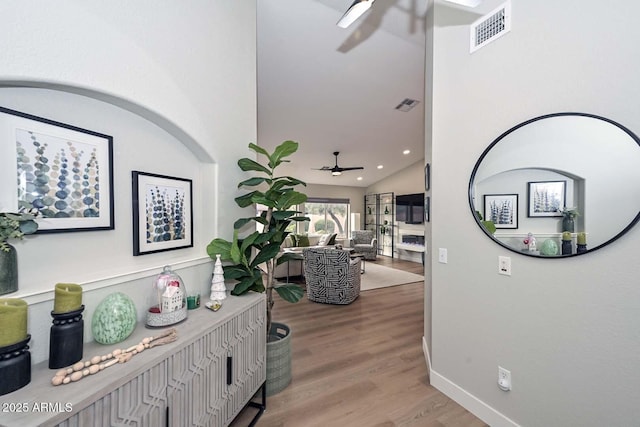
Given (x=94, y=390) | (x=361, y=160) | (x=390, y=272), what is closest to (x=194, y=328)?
(x=94, y=390)

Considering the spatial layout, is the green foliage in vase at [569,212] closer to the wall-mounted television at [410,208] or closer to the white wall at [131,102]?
the white wall at [131,102]

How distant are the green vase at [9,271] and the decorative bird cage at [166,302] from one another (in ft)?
1.83

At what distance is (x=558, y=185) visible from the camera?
1.64 meters

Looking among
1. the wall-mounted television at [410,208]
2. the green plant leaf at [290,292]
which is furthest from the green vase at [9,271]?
the wall-mounted television at [410,208]

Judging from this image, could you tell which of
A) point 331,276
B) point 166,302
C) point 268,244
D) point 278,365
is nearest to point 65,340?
point 166,302

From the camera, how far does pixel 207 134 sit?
2.00 metres

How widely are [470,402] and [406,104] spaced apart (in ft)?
14.7

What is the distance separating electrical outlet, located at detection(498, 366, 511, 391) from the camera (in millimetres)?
1844

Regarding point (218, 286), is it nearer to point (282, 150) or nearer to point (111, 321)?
point (111, 321)

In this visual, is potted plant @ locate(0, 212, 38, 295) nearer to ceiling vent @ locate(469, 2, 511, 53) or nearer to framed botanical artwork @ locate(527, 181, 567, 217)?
framed botanical artwork @ locate(527, 181, 567, 217)

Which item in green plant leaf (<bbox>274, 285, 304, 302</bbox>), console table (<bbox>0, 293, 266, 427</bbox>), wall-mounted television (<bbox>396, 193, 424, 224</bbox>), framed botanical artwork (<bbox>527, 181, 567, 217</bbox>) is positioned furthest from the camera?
wall-mounted television (<bbox>396, 193, 424, 224</bbox>)

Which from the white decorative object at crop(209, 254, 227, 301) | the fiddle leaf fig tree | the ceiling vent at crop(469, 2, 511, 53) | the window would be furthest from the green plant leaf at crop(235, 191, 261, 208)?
the window

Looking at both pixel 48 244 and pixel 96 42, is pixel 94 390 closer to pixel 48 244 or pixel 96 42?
pixel 48 244

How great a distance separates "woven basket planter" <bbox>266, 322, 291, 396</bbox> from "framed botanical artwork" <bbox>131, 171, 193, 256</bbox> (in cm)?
108
